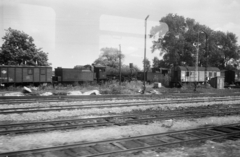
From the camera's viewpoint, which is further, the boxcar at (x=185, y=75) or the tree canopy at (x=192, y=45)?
the tree canopy at (x=192, y=45)

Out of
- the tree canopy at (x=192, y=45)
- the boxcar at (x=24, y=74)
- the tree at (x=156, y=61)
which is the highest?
the tree canopy at (x=192, y=45)

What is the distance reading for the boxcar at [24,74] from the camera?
22.4m

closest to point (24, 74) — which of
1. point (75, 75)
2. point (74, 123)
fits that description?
point (75, 75)

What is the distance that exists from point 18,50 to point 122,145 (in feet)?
100

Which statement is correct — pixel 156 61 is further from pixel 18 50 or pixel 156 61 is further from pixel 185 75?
pixel 18 50

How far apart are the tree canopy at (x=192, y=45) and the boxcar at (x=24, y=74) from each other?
23.1 metres

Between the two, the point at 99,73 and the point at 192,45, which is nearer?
the point at 99,73

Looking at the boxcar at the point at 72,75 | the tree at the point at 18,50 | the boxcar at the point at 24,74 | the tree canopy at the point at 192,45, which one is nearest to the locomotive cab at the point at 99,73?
the boxcar at the point at 72,75

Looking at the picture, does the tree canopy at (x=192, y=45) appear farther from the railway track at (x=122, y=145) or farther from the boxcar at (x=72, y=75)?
the railway track at (x=122, y=145)

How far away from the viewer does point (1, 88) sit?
21.8 meters

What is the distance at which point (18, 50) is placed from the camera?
3175cm

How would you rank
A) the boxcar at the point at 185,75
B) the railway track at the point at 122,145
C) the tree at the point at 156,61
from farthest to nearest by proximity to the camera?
1. the tree at the point at 156,61
2. the boxcar at the point at 185,75
3. the railway track at the point at 122,145

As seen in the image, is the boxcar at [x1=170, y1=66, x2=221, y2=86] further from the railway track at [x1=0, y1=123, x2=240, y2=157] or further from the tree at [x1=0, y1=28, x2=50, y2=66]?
the railway track at [x1=0, y1=123, x2=240, y2=157]

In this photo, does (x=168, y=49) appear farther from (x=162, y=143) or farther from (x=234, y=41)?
(x=162, y=143)
